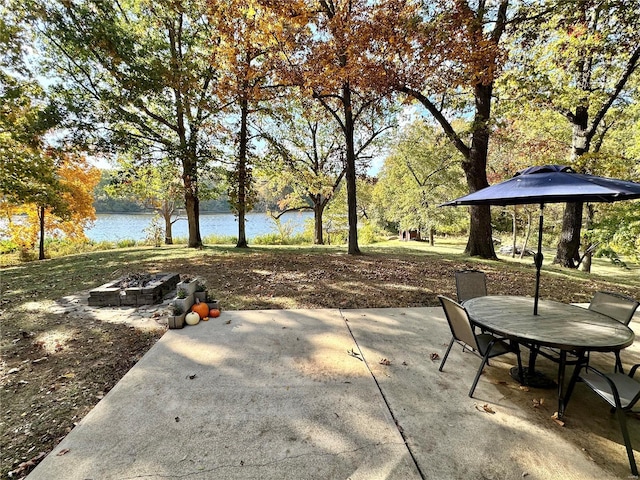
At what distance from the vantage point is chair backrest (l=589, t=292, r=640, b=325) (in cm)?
314

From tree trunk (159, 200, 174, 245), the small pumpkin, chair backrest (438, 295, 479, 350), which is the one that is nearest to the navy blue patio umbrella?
chair backrest (438, 295, 479, 350)

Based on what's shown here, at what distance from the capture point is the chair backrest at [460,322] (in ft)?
8.75

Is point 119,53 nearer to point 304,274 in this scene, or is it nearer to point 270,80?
point 270,80

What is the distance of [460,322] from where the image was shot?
9.16ft

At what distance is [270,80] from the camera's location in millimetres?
12055

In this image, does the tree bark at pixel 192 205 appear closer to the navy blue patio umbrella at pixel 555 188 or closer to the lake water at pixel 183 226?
the lake water at pixel 183 226

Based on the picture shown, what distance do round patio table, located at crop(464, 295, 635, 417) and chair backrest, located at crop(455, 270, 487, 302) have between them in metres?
0.57

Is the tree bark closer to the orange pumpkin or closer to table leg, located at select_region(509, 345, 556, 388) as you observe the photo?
the orange pumpkin

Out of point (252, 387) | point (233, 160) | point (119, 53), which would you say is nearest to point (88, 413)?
point (252, 387)

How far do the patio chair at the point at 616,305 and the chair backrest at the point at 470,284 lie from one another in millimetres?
1204

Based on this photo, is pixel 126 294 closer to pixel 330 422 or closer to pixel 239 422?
pixel 239 422

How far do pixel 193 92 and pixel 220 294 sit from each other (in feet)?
30.0

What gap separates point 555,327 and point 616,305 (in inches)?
53.9

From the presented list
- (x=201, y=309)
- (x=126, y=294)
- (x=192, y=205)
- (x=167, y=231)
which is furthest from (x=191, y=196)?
(x=201, y=309)
